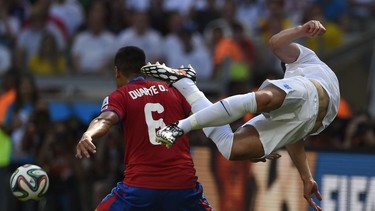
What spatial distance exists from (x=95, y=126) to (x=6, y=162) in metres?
6.18

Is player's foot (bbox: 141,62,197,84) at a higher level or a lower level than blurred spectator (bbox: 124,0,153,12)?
lower

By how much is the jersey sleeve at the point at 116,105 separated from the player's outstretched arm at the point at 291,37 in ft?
4.81

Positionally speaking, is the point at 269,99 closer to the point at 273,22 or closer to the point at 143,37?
the point at 273,22

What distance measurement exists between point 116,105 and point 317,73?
6.02ft

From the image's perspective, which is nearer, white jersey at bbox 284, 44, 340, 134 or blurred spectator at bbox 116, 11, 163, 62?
white jersey at bbox 284, 44, 340, 134

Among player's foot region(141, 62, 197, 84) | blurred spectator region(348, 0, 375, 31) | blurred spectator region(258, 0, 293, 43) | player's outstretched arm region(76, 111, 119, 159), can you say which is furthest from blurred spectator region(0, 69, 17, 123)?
player's outstretched arm region(76, 111, 119, 159)

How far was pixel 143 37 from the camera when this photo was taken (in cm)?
1712

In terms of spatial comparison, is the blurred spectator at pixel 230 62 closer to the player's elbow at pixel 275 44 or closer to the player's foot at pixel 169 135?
the player's elbow at pixel 275 44

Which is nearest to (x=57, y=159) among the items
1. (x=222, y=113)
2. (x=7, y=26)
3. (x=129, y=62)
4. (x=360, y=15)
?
(x=7, y=26)

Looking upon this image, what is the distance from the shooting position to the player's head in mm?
10078

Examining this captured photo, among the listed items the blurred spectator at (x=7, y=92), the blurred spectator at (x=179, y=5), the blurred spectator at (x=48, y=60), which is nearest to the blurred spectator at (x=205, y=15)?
the blurred spectator at (x=179, y=5)

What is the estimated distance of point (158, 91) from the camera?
9945mm

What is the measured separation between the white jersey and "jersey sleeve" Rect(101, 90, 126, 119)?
1511mm

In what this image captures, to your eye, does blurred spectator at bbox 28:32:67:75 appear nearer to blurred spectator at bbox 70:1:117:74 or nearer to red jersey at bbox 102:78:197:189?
blurred spectator at bbox 70:1:117:74
